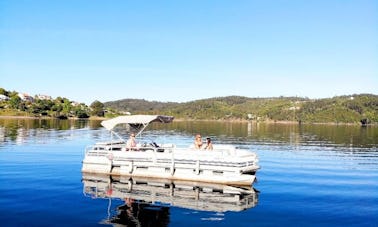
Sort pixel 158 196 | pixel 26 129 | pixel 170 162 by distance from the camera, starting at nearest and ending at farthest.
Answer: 1. pixel 158 196
2. pixel 170 162
3. pixel 26 129

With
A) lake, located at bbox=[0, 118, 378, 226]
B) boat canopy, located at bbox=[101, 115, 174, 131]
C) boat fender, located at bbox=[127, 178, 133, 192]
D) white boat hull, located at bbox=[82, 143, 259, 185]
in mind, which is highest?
boat canopy, located at bbox=[101, 115, 174, 131]

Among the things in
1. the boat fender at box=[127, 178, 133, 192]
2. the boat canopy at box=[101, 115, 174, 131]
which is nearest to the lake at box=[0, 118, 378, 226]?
the boat fender at box=[127, 178, 133, 192]

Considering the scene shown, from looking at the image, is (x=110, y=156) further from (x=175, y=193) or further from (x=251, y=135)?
(x=251, y=135)

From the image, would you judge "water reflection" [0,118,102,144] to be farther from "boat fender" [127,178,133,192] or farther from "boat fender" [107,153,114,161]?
"boat fender" [127,178,133,192]

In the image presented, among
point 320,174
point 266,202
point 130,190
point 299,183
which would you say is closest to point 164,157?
point 130,190

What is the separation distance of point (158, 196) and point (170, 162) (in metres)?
5.03

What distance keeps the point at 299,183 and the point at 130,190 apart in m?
13.1

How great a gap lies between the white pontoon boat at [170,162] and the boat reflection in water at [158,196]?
0.67 m

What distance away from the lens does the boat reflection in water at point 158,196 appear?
18.8 m

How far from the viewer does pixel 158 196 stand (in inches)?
905

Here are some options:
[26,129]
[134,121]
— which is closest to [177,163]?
[134,121]

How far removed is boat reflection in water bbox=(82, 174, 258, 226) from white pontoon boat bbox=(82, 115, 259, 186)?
67 centimetres

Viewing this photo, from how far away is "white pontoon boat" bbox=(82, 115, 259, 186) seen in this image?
26.1m

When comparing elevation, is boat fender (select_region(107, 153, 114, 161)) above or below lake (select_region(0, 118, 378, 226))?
above
